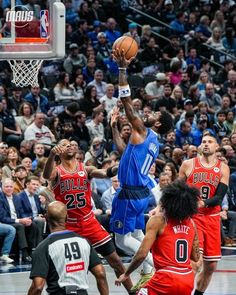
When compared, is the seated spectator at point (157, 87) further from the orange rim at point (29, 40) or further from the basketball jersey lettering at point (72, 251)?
the basketball jersey lettering at point (72, 251)

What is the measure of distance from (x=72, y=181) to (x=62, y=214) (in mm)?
3630

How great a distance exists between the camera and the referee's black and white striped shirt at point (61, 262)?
29.0 ft

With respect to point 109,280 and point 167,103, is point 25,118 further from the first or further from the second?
point 109,280

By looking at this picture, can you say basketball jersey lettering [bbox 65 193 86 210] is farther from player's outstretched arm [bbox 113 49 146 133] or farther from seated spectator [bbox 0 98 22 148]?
seated spectator [bbox 0 98 22 148]

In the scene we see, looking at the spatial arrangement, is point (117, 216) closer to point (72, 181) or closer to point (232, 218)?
point (72, 181)

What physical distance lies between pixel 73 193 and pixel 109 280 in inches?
105

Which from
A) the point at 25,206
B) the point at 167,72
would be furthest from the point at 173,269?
the point at 167,72

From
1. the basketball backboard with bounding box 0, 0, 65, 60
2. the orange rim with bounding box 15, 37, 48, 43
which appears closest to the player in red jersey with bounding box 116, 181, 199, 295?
the basketball backboard with bounding box 0, 0, 65, 60

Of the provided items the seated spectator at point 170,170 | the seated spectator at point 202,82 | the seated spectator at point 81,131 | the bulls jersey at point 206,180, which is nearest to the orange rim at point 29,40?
the bulls jersey at point 206,180

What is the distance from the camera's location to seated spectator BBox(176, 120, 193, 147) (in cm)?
2142

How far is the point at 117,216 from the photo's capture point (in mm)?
12641

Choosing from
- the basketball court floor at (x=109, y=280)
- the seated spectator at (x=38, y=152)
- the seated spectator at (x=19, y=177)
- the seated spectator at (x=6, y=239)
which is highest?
the seated spectator at (x=38, y=152)

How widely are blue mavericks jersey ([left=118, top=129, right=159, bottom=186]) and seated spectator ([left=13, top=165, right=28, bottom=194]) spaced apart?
462cm

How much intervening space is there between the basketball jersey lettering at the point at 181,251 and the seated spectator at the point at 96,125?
37.4 ft
